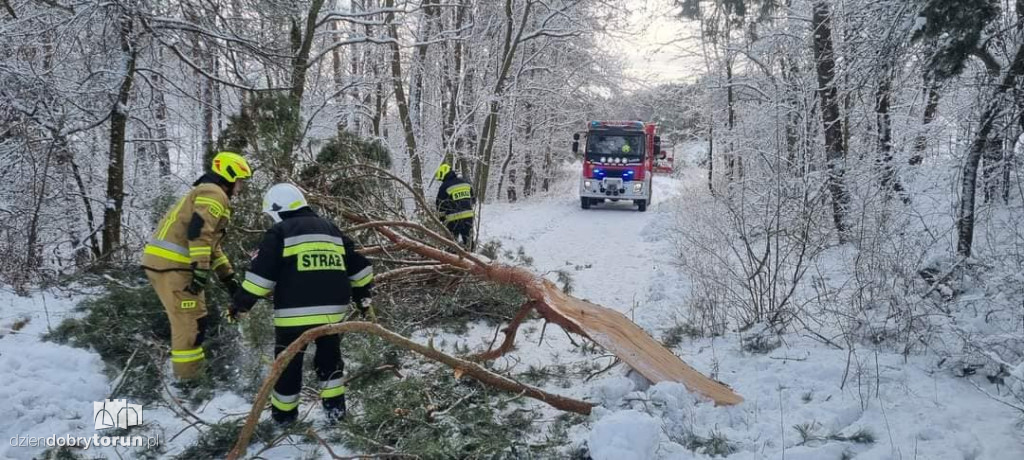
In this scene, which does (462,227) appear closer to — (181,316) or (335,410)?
(181,316)

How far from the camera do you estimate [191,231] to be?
13.9 feet

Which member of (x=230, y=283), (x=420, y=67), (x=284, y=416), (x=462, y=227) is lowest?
(x=284, y=416)

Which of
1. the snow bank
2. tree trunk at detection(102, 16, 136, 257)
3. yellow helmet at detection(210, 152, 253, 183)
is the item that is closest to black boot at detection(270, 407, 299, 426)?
yellow helmet at detection(210, 152, 253, 183)

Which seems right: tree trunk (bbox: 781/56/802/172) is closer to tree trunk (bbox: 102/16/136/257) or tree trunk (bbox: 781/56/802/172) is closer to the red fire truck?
the red fire truck

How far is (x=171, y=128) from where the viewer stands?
11531 mm

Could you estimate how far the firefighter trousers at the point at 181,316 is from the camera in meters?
4.38

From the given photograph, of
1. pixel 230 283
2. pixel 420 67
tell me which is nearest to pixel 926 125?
pixel 230 283

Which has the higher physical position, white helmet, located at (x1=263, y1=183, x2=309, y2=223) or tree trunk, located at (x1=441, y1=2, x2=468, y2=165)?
tree trunk, located at (x1=441, y1=2, x2=468, y2=165)

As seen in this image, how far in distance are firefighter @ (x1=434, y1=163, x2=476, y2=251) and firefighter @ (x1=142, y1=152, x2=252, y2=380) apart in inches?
164

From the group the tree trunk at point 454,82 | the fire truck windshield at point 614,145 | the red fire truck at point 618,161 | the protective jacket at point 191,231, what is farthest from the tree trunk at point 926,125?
the tree trunk at point 454,82

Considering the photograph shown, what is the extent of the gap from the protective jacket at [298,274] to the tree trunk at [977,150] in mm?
4954

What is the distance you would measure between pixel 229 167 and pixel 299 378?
1874mm

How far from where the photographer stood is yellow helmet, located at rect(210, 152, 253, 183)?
4508mm

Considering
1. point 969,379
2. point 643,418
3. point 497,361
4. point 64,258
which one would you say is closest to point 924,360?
point 969,379
